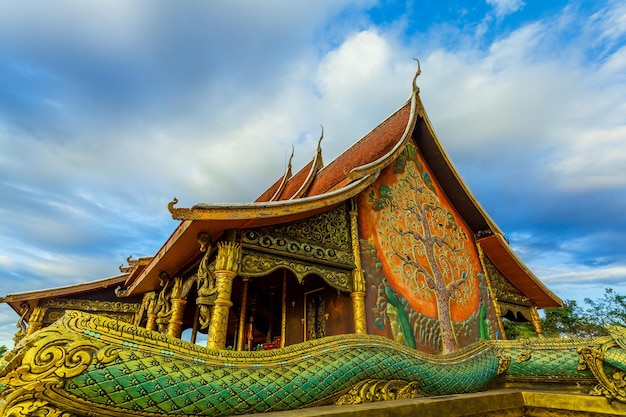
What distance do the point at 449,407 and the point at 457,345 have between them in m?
3.86

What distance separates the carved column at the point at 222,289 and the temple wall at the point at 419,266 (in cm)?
232

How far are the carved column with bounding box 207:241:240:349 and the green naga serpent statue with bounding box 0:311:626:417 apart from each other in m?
1.32

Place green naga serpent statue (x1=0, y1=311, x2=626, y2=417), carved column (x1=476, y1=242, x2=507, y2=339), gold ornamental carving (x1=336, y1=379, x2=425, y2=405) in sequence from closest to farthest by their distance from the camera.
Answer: green naga serpent statue (x1=0, y1=311, x2=626, y2=417) < gold ornamental carving (x1=336, y1=379, x2=425, y2=405) < carved column (x1=476, y1=242, x2=507, y2=339)

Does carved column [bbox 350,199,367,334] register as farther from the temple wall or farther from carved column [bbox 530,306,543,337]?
carved column [bbox 530,306,543,337]

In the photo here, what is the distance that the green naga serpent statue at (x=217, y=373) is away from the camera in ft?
5.35

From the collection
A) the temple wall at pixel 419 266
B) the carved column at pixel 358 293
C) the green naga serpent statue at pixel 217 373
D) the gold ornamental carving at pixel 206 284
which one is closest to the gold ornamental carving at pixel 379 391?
the green naga serpent statue at pixel 217 373

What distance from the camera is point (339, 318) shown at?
17.5ft

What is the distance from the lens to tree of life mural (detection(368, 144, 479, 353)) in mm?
5875

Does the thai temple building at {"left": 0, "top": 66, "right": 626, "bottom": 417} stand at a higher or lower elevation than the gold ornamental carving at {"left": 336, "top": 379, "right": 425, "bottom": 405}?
higher

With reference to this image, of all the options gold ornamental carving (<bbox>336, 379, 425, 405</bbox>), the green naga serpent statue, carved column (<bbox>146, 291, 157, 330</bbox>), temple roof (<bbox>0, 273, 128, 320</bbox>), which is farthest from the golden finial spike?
temple roof (<bbox>0, 273, 128, 320</bbox>)

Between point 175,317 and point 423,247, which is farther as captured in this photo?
point 423,247

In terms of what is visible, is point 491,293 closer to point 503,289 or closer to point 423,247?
point 503,289

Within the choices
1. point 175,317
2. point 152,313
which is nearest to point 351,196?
point 175,317

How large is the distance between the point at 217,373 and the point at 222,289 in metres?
1.75
